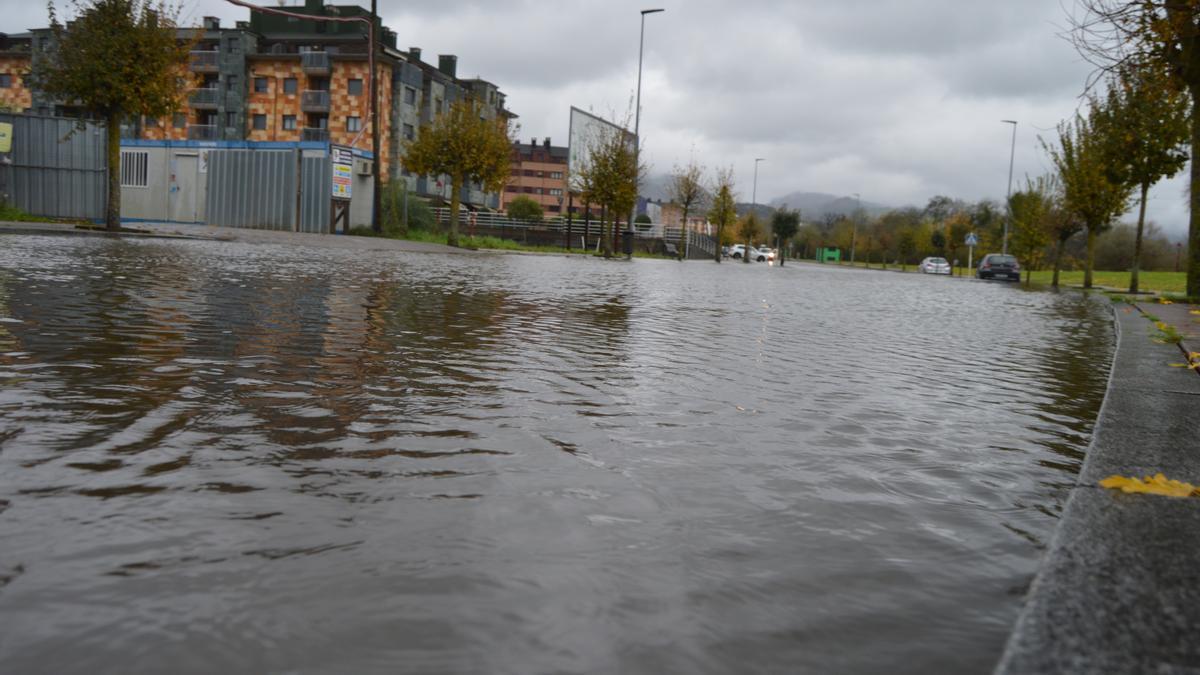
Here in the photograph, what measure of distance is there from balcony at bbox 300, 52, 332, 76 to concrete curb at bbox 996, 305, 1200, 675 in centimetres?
6042

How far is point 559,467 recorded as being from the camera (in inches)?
127

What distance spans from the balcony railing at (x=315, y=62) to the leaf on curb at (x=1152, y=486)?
60780 mm

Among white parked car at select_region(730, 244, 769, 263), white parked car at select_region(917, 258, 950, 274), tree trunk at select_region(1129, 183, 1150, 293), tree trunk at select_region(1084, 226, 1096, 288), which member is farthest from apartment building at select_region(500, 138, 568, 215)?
tree trunk at select_region(1129, 183, 1150, 293)

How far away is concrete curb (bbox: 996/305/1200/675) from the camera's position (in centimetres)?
150

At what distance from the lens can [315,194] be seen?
32281mm

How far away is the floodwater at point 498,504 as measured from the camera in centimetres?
187

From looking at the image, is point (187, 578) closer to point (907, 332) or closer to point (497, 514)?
point (497, 514)

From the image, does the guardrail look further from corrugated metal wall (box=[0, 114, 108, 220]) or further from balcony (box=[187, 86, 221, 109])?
corrugated metal wall (box=[0, 114, 108, 220])

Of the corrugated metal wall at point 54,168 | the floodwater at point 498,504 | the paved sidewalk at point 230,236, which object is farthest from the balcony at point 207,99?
the floodwater at point 498,504

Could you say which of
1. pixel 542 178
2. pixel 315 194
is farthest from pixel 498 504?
pixel 542 178

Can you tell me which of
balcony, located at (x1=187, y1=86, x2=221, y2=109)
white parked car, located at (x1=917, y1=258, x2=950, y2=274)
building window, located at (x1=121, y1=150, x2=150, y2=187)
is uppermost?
balcony, located at (x1=187, y1=86, x2=221, y2=109)

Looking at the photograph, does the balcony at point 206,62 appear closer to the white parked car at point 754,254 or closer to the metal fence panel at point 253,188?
the metal fence panel at point 253,188

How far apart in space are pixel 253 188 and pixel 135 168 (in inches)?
209

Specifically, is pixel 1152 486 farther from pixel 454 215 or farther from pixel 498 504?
pixel 454 215
